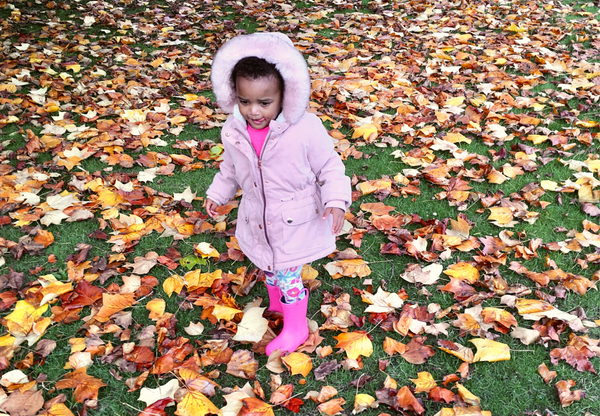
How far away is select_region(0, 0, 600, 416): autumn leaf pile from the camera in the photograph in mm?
2051

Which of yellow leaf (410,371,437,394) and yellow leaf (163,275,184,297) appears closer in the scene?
yellow leaf (410,371,437,394)

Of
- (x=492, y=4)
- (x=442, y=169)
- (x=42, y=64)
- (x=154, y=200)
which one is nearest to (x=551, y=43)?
(x=492, y=4)

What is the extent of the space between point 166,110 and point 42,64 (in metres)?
1.78

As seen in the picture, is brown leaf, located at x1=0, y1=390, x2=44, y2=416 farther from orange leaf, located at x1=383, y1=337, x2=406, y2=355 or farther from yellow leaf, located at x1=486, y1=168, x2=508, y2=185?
yellow leaf, located at x1=486, y1=168, x2=508, y2=185

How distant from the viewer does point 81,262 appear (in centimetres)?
265

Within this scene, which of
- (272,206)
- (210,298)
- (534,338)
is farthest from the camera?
(210,298)

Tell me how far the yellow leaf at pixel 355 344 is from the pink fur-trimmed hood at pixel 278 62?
107 cm

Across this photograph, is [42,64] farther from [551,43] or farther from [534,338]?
[551,43]

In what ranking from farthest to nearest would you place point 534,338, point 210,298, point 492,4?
point 492,4, point 210,298, point 534,338

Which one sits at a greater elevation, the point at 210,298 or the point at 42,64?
the point at 42,64

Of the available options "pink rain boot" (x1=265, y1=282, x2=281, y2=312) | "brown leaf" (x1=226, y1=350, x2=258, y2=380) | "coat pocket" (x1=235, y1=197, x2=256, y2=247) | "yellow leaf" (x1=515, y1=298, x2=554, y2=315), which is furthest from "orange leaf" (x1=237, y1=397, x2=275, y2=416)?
"yellow leaf" (x1=515, y1=298, x2=554, y2=315)

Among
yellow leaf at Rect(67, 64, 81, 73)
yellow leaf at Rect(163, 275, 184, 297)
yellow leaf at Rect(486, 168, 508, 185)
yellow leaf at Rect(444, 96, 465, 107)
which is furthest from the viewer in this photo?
yellow leaf at Rect(67, 64, 81, 73)

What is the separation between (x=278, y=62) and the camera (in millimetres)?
1651

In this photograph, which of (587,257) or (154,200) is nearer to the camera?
(587,257)
